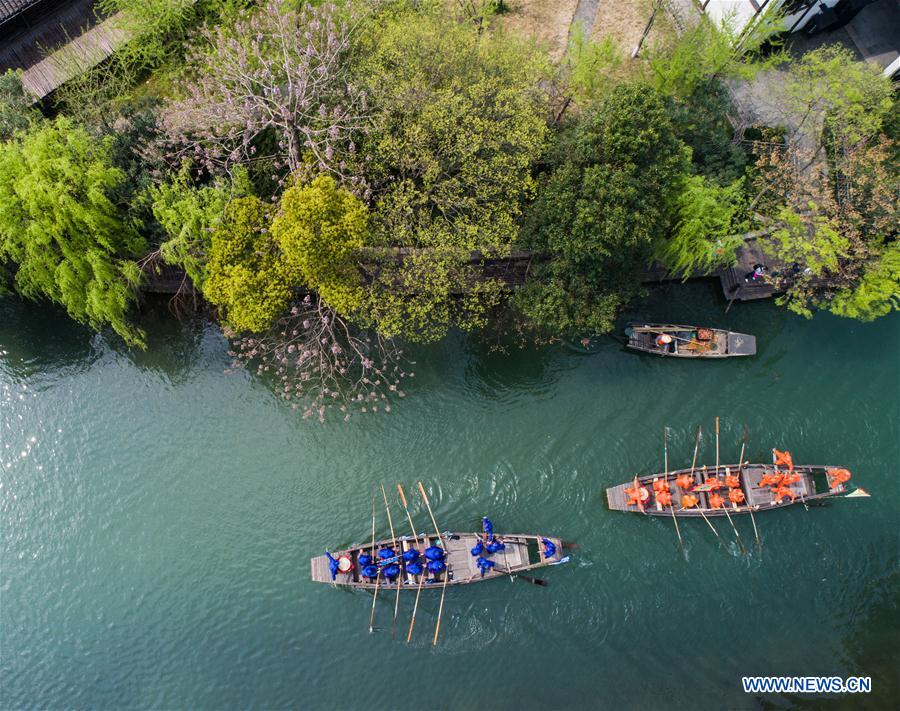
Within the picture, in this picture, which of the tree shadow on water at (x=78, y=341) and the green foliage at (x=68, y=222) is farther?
the tree shadow on water at (x=78, y=341)

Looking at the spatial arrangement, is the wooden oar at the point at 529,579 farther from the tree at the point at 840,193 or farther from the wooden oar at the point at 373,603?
the tree at the point at 840,193

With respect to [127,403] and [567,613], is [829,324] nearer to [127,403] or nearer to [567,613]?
[567,613]

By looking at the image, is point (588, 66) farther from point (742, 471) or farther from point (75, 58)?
point (75, 58)

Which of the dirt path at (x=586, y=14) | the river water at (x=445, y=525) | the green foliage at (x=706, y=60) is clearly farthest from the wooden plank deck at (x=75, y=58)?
the green foliage at (x=706, y=60)

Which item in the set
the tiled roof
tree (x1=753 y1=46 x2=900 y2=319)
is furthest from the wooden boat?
the tiled roof

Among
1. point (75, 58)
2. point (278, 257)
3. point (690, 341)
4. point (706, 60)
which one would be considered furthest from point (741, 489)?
point (75, 58)

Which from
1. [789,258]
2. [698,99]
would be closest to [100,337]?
[698,99]

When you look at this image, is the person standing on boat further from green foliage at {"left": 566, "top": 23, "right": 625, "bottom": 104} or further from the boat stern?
green foliage at {"left": 566, "top": 23, "right": 625, "bottom": 104}
